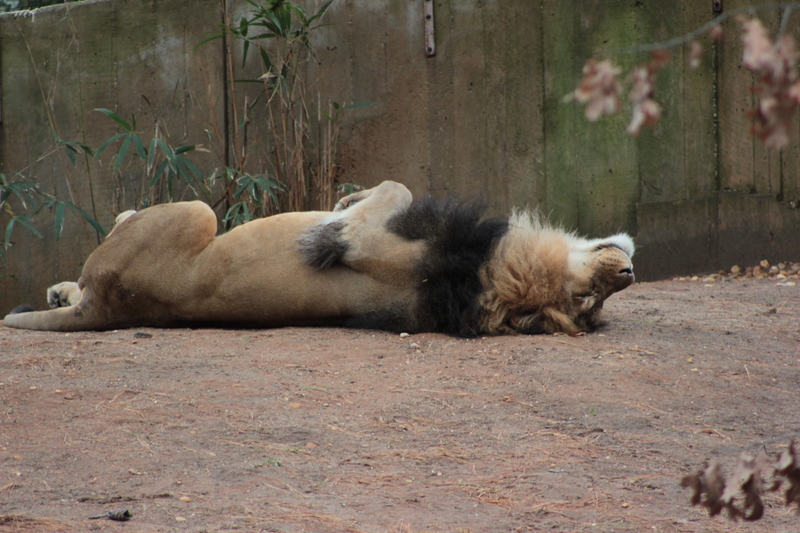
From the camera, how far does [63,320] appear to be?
164 inches

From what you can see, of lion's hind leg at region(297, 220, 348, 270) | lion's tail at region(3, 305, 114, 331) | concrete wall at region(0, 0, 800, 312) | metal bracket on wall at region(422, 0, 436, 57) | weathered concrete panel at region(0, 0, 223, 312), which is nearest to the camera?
lion's hind leg at region(297, 220, 348, 270)

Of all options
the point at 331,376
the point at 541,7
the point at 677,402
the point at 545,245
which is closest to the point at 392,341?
the point at 331,376

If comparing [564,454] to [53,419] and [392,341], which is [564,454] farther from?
[53,419]

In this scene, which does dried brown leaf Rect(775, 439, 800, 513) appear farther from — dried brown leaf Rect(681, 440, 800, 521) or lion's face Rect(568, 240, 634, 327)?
lion's face Rect(568, 240, 634, 327)

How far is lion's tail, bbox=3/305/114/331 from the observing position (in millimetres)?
4098

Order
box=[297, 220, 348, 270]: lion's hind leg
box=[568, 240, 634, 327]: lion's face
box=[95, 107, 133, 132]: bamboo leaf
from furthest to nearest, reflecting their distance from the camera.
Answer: box=[95, 107, 133, 132]: bamboo leaf → box=[297, 220, 348, 270]: lion's hind leg → box=[568, 240, 634, 327]: lion's face

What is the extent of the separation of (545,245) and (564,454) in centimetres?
138

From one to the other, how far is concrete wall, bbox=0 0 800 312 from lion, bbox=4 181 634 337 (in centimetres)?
236

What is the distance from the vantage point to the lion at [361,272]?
3.63m

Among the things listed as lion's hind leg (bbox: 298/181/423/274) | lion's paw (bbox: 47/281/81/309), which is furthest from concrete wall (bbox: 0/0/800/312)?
lion's hind leg (bbox: 298/181/423/274)

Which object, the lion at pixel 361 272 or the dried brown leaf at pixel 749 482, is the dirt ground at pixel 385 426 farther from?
the dried brown leaf at pixel 749 482

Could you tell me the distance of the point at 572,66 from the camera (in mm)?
6180

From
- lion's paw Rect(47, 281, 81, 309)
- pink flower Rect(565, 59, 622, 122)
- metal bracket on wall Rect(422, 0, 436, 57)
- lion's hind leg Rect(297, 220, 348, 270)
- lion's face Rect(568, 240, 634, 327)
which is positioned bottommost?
lion's paw Rect(47, 281, 81, 309)

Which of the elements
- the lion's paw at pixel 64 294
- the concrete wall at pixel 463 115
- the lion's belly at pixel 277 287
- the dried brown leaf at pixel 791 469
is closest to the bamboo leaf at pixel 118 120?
the concrete wall at pixel 463 115
